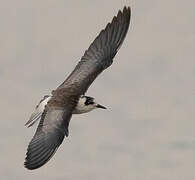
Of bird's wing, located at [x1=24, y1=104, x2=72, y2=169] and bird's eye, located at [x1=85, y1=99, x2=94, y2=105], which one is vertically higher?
bird's eye, located at [x1=85, y1=99, x2=94, y2=105]

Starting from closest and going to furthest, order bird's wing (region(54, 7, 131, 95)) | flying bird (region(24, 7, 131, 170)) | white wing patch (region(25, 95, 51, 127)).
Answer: flying bird (region(24, 7, 131, 170))
white wing patch (region(25, 95, 51, 127))
bird's wing (region(54, 7, 131, 95))

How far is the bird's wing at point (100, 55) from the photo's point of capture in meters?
11.5

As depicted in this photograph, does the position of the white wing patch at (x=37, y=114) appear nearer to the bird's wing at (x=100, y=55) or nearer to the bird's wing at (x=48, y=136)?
the bird's wing at (x=48, y=136)

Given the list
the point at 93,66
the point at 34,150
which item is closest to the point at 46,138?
the point at 34,150

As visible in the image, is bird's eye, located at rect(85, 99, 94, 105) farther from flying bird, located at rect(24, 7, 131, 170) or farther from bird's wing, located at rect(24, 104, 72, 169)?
bird's wing, located at rect(24, 104, 72, 169)

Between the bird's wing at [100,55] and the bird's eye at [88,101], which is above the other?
the bird's wing at [100,55]

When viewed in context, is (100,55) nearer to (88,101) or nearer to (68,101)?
(88,101)

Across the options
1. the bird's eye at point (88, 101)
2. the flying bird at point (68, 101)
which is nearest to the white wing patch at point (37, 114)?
the flying bird at point (68, 101)

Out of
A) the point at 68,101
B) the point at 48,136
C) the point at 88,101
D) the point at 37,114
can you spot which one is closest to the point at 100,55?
the point at 88,101

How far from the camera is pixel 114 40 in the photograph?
1193 cm

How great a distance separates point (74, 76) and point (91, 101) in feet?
2.60

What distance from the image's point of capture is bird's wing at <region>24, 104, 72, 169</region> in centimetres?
Result: 952

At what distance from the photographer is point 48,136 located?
9.92m

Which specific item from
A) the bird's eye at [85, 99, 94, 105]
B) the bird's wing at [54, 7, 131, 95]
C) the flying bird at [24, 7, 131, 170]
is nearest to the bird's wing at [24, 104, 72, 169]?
the flying bird at [24, 7, 131, 170]
